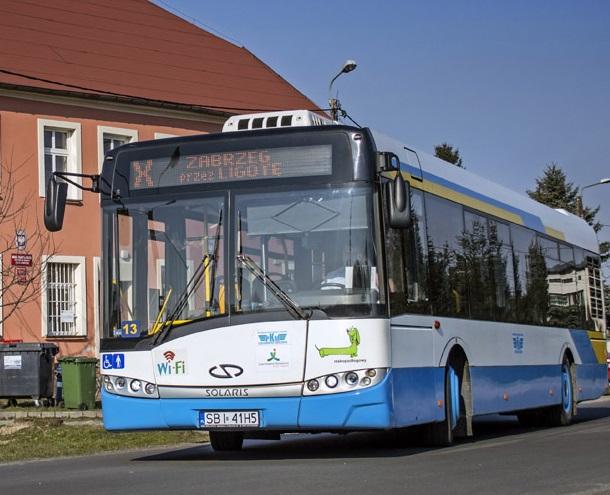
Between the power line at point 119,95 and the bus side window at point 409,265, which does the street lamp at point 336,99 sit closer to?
the power line at point 119,95

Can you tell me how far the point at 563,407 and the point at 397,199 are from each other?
28.9 ft

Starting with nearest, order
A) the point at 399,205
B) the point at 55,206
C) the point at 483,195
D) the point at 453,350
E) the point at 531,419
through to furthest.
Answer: the point at 399,205 → the point at 55,206 → the point at 453,350 → the point at 483,195 → the point at 531,419

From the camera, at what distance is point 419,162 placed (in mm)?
14875

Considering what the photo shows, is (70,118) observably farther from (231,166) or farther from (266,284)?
(266,284)

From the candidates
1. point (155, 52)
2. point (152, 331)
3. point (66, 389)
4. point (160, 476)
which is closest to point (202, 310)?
point (152, 331)

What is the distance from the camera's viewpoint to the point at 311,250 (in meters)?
12.4

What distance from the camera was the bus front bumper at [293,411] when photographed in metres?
12.2

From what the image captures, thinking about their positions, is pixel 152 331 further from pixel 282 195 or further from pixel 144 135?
pixel 144 135

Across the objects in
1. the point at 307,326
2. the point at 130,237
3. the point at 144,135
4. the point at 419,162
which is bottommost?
the point at 307,326

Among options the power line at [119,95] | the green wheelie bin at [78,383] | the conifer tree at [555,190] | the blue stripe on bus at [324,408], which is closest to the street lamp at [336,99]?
the power line at [119,95]

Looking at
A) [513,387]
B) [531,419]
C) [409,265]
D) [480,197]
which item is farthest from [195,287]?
[531,419]

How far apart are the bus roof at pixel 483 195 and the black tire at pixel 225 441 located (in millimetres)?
3494

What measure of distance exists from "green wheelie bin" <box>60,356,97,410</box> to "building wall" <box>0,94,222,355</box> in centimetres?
561

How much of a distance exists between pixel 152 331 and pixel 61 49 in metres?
23.9
